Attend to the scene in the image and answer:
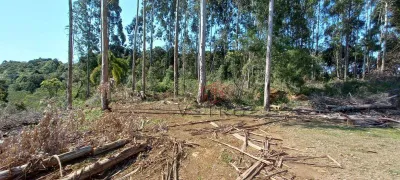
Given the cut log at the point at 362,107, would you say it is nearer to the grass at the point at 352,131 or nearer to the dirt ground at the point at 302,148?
the dirt ground at the point at 302,148

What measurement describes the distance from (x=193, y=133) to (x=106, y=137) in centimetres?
222

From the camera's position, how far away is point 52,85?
76.1 ft

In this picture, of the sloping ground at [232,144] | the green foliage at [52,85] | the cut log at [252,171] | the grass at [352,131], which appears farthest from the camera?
the green foliage at [52,85]

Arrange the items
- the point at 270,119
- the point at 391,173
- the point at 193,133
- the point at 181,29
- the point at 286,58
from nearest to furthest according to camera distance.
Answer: the point at 391,173, the point at 193,133, the point at 270,119, the point at 286,58, the point at 181,29

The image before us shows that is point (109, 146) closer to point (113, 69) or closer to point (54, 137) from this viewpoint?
point (54, 137)

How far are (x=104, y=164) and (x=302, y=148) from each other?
13.4 feet

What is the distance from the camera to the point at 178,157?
184 inches

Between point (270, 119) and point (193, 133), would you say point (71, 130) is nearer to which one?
point (193, 133)

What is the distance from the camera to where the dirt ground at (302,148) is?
400 cm

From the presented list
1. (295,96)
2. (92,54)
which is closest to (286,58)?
(295,96)

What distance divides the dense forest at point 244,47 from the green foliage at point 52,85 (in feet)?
0.28

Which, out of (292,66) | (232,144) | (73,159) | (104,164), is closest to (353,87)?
(292,66)

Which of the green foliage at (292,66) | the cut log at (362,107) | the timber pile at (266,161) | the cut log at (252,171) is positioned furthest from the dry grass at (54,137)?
the green foliage at (292,66)

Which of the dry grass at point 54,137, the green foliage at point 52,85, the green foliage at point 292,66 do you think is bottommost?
the dry grass at point 54,137
